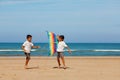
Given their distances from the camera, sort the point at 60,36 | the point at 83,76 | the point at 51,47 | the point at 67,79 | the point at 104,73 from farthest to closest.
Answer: the point at 51,47
the point at 60,36
the point at 104,73
the point at 83,76
the point at 67,79

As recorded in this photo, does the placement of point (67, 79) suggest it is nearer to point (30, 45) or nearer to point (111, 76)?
point (111, 76)

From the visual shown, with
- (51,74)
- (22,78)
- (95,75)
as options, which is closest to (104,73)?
(95,75)

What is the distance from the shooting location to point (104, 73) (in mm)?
13023

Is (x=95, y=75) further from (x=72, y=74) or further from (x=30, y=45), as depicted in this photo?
(x=30, y=45)

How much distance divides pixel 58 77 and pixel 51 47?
12.6 ft

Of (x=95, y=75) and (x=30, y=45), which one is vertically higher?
(x=30, y=45)

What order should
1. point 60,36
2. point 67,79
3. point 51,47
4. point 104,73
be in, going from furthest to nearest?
point 51,47 → point 60,36 → point 104,73 → point 67,79

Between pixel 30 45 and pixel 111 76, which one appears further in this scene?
pixel 30 45

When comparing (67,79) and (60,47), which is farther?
(60,47)

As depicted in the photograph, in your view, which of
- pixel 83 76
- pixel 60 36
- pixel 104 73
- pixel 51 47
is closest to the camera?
pixel 83 76

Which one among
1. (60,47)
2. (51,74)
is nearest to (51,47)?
(60,47)

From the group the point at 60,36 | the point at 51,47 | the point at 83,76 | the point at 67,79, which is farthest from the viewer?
the point at 51,47

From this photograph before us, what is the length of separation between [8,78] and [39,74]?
1.37 metres

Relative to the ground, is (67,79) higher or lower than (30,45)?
lower
